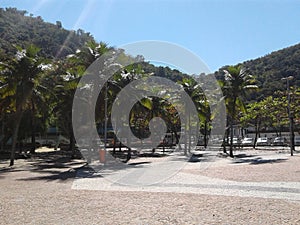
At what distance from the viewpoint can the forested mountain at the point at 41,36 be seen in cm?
7588

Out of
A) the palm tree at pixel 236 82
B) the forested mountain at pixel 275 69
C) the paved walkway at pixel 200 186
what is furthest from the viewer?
the forested mountain at pixel 275 69

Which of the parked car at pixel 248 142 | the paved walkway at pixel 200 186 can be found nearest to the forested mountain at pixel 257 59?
the parked car at pixel 248 142

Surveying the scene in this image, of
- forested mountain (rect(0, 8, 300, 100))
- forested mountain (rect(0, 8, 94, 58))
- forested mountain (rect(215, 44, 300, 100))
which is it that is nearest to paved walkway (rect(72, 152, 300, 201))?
forested mountain (rect(0, 8, 300, 100))

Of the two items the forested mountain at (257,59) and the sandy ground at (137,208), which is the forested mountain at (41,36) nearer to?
the forested mountain at (257,59)

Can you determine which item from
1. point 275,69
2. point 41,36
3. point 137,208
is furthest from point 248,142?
point 41,36

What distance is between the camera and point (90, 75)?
2098 centimetres

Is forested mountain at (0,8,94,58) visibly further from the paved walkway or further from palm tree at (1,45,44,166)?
the paved walkway

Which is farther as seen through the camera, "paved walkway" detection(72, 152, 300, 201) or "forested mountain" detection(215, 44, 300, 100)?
"forested mountain" detection(215, 44, 300, 100)

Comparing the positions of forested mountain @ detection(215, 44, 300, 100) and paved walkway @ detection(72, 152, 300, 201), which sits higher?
forested mountain @ detection(215, 44, 300, 100)

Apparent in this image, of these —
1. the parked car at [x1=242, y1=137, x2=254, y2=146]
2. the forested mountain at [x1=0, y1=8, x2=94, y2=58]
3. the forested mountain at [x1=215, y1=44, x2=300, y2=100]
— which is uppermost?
the forested mountain at [x1=0, y1=8, x2=94, y2=58]

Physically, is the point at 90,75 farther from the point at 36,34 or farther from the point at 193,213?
the point at 36,34

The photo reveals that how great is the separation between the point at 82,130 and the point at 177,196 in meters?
22.7

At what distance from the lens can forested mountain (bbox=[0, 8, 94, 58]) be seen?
249 feet

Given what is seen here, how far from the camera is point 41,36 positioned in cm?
9719
